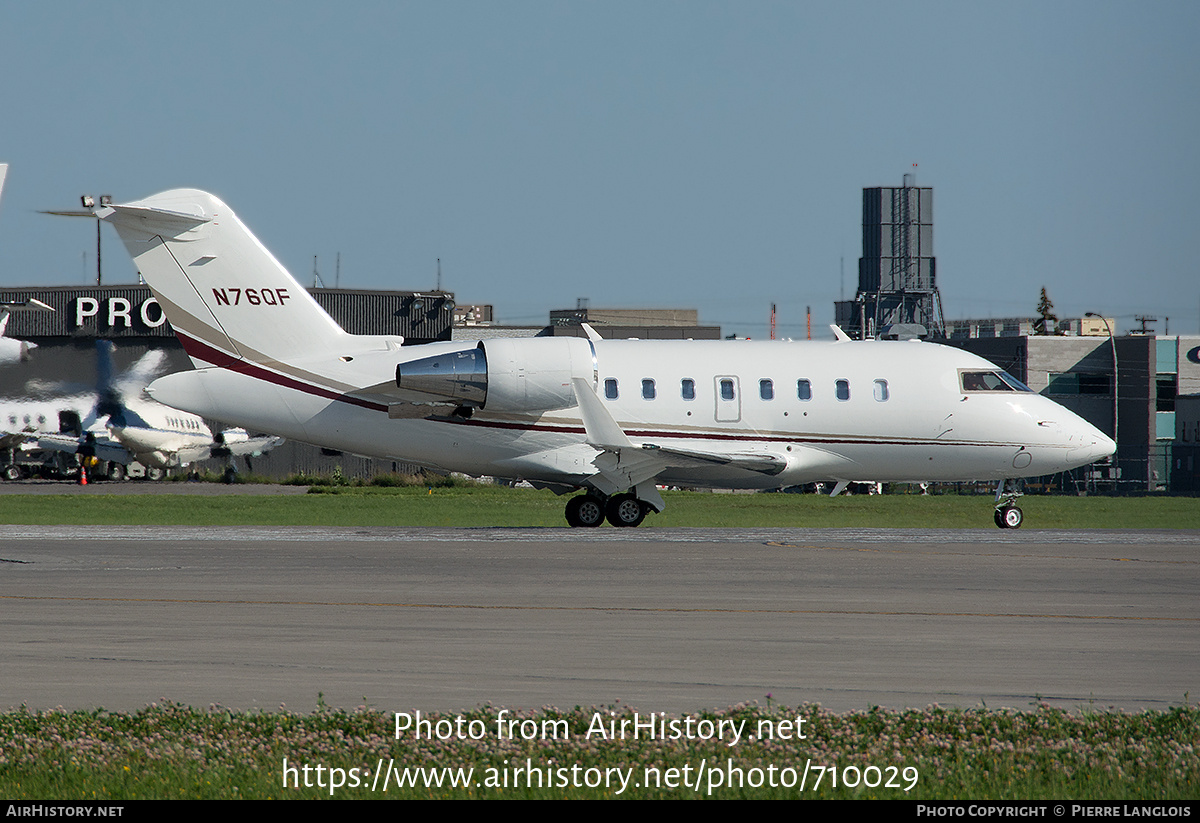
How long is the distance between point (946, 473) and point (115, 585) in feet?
59.6

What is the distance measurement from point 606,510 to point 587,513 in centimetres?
39

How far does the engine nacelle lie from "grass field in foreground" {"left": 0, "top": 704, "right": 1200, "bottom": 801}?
56.0 ft

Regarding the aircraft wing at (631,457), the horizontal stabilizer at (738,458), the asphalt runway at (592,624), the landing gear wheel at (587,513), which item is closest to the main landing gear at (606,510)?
the landing gear wheel at (587,513)

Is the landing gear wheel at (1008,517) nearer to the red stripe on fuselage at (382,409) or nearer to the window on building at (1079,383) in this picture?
the red stripe on fuselage at (382,409)

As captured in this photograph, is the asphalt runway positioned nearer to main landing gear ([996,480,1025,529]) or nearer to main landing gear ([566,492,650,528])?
main landing gear ([566,492,650,528])

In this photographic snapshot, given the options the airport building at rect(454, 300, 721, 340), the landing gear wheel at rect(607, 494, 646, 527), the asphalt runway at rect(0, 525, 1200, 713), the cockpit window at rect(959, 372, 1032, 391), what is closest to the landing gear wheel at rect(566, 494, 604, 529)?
the landing gear wheel at rect(607, 494, 646, 527)

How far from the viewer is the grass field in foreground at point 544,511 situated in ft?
102

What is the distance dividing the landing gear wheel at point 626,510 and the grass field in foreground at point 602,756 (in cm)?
1803

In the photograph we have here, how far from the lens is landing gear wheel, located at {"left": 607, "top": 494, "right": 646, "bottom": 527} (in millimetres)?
26469

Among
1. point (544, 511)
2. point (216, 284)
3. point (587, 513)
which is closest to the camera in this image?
point (216, 284)

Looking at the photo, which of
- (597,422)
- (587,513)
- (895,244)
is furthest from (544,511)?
(895,244)

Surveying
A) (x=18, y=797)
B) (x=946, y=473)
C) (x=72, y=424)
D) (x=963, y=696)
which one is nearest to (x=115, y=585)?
(x=18, y=797)

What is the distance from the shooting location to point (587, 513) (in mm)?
26703

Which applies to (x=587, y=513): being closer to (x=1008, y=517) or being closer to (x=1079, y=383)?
(x=1008, y=517)
